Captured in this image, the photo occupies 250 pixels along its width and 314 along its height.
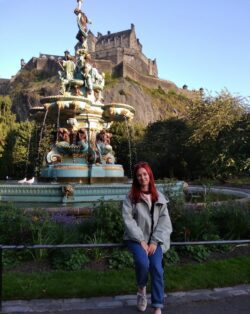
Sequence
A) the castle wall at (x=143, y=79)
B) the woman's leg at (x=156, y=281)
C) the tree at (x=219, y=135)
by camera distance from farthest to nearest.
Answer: the castle wall at (x=143, y=79) < the tree at (x=219, y=135) < the woman's leg at (x=156, y=281)

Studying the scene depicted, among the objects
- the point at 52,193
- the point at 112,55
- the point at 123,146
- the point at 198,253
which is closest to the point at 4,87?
the point at 112,55

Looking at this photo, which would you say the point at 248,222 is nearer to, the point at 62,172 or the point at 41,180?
the point at 62,172

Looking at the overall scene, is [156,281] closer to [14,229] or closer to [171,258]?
[171,258]

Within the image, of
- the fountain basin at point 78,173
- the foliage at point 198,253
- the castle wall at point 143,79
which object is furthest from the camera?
the castle wall at point 143,79

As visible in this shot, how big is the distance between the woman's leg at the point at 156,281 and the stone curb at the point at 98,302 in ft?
1.62

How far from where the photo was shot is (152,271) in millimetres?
4863

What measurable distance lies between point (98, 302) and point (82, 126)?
46.5 feet

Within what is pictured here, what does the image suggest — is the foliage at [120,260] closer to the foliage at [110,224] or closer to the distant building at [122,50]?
the foliage at [110,224]

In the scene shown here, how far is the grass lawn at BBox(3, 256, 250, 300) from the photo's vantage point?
17.4 ft

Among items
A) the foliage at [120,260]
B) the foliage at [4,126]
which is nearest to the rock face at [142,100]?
the foliage at [4,126]

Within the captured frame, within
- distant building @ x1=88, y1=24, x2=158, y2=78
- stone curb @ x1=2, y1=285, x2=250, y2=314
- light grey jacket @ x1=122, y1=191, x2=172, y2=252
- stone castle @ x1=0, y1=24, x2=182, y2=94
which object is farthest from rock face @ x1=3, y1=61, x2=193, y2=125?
light grey jacket @ x1=122, y1=191, x2=172, y2=252

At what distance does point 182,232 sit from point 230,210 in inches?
67.4

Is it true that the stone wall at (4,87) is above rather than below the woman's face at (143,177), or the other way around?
above

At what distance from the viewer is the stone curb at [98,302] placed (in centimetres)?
492
